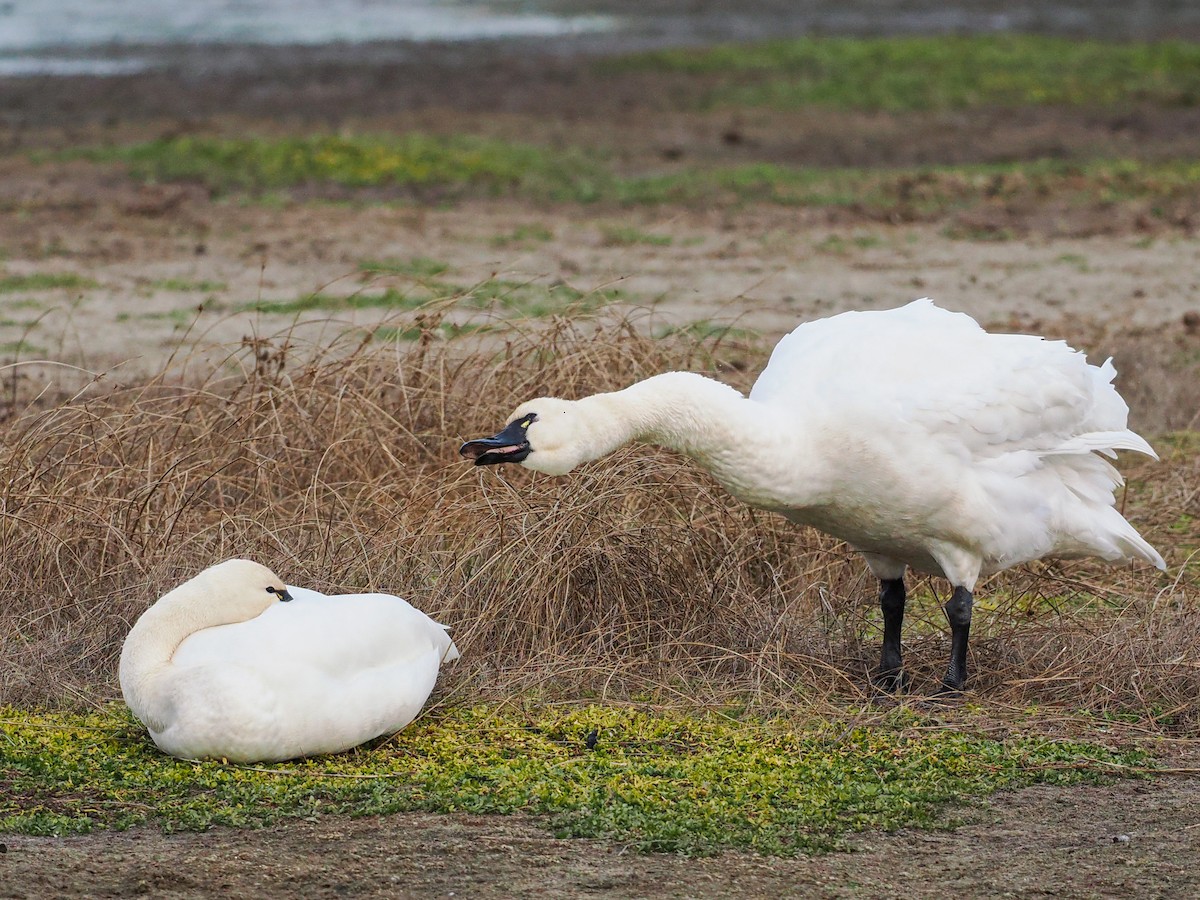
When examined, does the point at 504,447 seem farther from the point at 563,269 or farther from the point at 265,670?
the point at 563,269

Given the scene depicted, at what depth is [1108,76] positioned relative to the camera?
26141 mm

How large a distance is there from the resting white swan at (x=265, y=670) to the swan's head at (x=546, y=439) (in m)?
0.74

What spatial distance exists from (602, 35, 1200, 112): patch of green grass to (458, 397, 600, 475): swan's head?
19614 mm

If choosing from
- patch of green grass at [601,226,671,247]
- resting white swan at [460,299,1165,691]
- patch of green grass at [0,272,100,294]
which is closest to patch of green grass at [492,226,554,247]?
patch of green grass at [601,226,671,247]

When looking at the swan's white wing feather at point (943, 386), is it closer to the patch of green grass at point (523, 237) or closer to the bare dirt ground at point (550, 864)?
the bare dirt ground at point (550, 864)

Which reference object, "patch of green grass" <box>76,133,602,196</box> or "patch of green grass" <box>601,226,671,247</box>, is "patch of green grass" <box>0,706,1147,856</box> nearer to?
"patch of green grass" <box>601,226,671,247</box>

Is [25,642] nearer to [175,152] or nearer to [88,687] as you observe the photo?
[88,687]

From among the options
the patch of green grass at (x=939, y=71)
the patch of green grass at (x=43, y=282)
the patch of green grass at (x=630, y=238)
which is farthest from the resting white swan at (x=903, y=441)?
the patch of green grass at (x=939, y=71)

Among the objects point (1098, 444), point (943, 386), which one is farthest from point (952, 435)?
point (1098, 444)

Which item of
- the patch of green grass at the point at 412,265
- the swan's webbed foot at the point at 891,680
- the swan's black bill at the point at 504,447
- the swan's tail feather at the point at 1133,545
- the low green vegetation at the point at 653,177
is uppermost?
the swan's black bill at the point at 504,447

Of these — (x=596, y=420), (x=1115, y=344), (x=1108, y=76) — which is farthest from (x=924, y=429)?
(x=1108, y=76)

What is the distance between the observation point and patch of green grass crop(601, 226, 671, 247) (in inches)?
612

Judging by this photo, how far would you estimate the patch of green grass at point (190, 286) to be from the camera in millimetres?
13664

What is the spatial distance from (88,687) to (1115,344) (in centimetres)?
764
